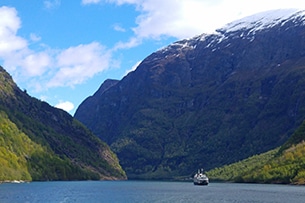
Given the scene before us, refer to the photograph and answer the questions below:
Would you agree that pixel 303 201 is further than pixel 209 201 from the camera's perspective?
No

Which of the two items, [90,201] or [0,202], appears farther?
[90,201]

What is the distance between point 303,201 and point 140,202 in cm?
4547

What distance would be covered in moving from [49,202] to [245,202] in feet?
183

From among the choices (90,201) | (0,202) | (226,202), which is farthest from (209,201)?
(0,202)

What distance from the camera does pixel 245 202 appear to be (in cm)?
15012

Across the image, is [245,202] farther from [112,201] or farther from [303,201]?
[112,201]

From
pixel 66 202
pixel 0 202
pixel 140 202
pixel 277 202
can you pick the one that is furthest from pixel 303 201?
pixel 0 202

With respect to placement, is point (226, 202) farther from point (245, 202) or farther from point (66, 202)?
point (66, 202)

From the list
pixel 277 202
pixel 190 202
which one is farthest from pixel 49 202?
pixel 277 202

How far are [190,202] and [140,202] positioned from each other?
572 inches

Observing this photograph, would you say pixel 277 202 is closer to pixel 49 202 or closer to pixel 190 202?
pixel 190 202

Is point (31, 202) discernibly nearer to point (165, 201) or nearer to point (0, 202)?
point (0, 202)

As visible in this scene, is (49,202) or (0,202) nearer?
(0,202)

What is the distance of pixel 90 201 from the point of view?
159 m
